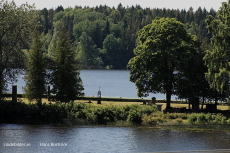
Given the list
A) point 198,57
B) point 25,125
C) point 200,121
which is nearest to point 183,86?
point 198,57

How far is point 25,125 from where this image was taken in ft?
130

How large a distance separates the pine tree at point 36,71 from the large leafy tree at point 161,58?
11389 millimetres

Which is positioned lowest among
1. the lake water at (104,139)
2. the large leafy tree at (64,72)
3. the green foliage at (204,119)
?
the lake water at (104,139)

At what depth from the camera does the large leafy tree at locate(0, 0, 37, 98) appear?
158 feet

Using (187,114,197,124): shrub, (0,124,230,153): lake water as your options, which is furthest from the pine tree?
(187,114,197,124): shrub

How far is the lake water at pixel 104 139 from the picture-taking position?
30016 mm

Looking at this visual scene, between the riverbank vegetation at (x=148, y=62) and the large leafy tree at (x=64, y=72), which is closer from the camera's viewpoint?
the riverbank vegetation at (x=148, y=62)

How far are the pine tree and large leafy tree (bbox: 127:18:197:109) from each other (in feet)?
37.4

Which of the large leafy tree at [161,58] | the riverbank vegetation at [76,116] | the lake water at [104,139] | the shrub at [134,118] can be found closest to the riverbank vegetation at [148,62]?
the large leafy tree at [161,58]

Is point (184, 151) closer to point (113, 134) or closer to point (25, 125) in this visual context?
point (113, 134)

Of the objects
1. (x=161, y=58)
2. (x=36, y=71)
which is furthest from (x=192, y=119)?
(x=36, y=71)

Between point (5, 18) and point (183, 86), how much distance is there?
23.2 metres

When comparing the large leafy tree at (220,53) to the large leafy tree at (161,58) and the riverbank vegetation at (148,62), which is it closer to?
the riverbank vegetation at (148,62)

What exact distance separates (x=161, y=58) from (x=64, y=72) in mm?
12260
